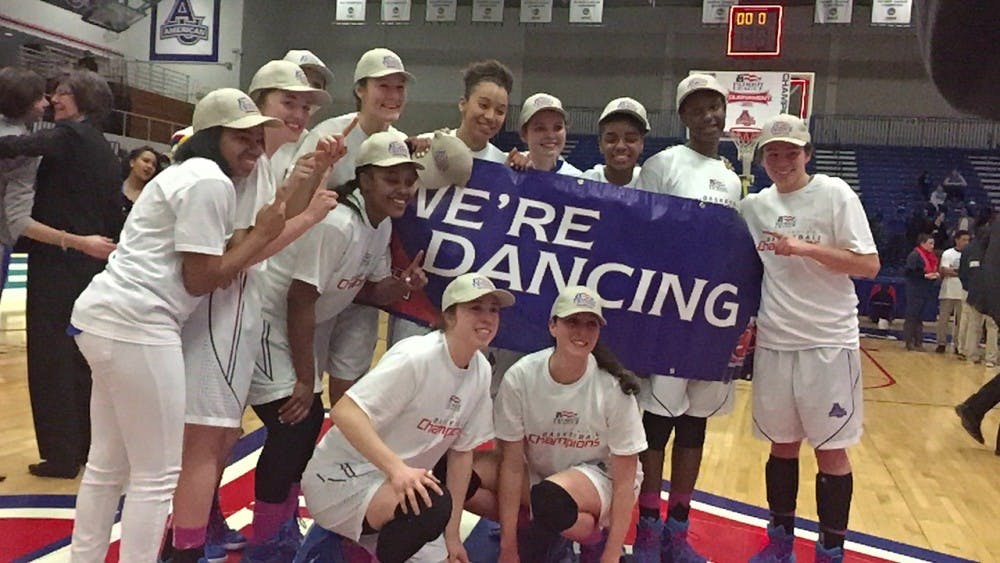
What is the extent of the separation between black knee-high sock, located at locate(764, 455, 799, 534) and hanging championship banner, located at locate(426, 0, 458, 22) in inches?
549

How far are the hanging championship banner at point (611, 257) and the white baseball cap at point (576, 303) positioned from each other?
0.34 m

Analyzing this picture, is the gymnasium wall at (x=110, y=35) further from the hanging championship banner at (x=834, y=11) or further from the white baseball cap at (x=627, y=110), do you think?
the white baseball cap at (x=627, y=110)

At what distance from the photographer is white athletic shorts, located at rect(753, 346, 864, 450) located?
2967 millimetres

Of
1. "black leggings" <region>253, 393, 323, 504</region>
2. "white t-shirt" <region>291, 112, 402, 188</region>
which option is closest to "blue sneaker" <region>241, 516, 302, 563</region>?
"black leggings" <region>253, 393, 323, 504</region>

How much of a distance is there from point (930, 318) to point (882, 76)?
729cm

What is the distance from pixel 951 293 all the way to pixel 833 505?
9180 mm

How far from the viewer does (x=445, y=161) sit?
302 centimetres

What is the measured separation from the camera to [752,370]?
3201 millimetres

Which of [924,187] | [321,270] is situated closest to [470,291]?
[321,270]

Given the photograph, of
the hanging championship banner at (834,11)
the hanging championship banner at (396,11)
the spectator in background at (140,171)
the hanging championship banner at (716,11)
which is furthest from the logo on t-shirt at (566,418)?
the hanging championship banner at (396,11)

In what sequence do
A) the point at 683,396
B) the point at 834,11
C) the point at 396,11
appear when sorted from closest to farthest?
the point at 683,396, the point at 834,11, the point at 396,11

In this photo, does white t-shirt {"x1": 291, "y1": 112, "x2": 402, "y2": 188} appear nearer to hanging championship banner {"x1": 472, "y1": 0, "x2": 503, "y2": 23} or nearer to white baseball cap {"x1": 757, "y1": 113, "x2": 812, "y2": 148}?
white baseball cap {"x1": 757, "y1": 113, "x2": 812, "y2": 148}

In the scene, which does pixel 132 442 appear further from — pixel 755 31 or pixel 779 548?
pixel 755 31

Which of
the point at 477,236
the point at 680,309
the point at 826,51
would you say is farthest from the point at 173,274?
the point at 826,51
